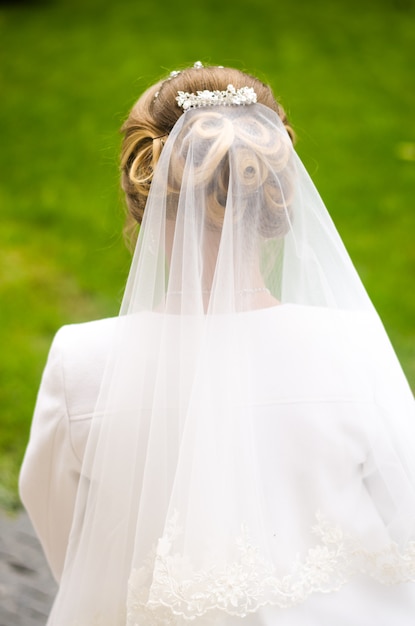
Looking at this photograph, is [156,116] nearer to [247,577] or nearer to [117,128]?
[247,577]

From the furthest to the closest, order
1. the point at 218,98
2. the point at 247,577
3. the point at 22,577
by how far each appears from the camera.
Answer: the point at 22,577, the point at 218,98, the point at 247,577

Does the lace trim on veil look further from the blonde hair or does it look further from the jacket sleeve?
the blonde hair

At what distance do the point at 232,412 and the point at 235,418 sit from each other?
0.5 inches

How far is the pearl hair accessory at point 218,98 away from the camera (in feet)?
5.74

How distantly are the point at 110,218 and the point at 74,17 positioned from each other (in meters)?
4.49

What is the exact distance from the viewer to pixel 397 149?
709 centimetres

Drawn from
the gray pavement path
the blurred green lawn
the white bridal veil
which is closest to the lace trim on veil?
the white bridal veil

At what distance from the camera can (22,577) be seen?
130 inches

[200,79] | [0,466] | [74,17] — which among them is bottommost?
[200,79]

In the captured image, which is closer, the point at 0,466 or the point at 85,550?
the point at 85,550

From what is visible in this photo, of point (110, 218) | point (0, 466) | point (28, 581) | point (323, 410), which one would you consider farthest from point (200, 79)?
point (110, 218)

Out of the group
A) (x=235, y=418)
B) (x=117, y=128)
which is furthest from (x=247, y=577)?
(x=117, y=128)

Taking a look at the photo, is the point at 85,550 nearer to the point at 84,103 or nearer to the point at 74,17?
the point at 84,103

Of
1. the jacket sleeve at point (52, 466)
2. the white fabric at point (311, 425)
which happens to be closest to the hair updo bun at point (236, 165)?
the white fabric at point (311, 425)
